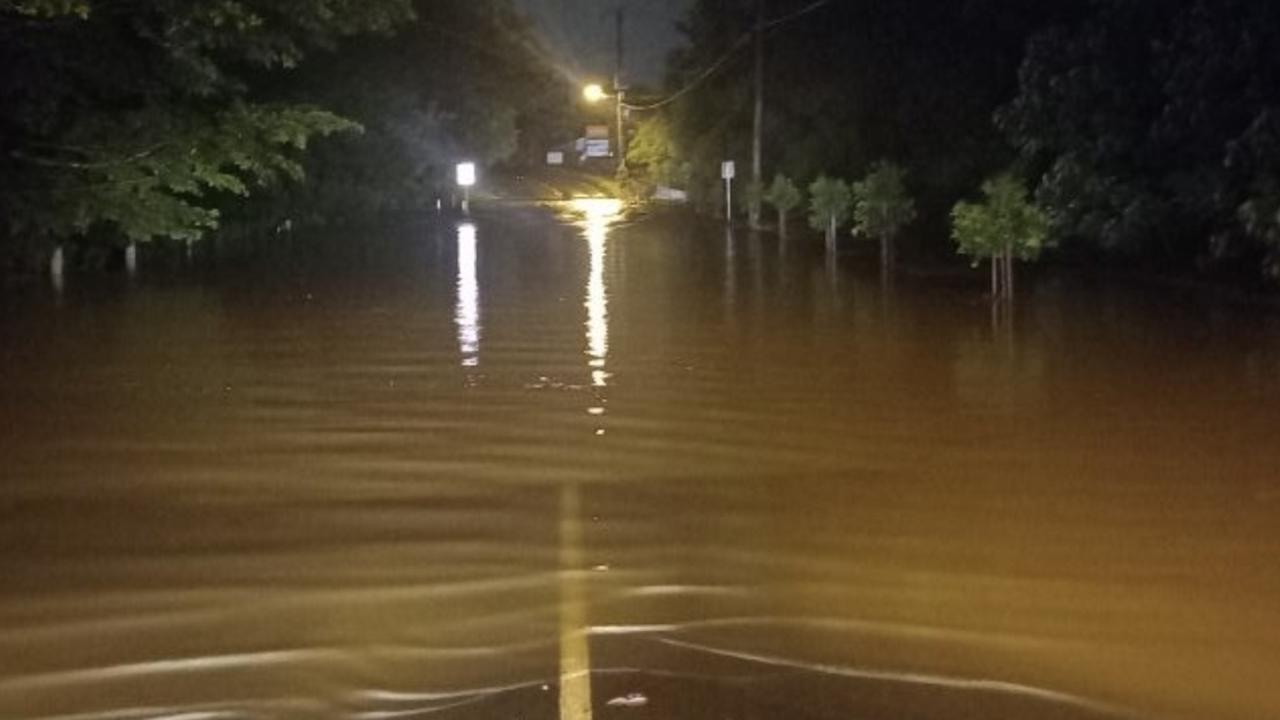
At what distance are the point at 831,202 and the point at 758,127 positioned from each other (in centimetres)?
1361

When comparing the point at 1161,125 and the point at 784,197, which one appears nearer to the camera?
the point at 1161,125

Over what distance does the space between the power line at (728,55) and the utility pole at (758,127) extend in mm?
Answer: 368

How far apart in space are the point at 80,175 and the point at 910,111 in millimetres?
22405

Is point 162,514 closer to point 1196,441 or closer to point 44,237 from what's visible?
point 1196,441

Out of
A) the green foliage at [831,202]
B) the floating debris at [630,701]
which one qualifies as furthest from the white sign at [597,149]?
the floating debris at [630,701]

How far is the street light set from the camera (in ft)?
292

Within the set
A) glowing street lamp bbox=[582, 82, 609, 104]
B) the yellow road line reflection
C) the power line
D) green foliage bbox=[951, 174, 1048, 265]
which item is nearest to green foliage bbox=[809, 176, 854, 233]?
the power line

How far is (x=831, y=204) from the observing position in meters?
40.1

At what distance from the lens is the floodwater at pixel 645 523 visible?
754cm

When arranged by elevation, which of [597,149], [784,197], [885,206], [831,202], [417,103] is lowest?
[885,206]

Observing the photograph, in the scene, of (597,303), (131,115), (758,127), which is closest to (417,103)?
(758,127)

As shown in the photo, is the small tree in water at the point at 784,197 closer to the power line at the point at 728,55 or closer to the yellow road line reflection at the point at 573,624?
the power line at the point at 728,55

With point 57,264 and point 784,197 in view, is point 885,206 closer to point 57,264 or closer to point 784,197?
point 784,197

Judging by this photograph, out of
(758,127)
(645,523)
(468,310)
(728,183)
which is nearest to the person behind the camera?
(645,523)
